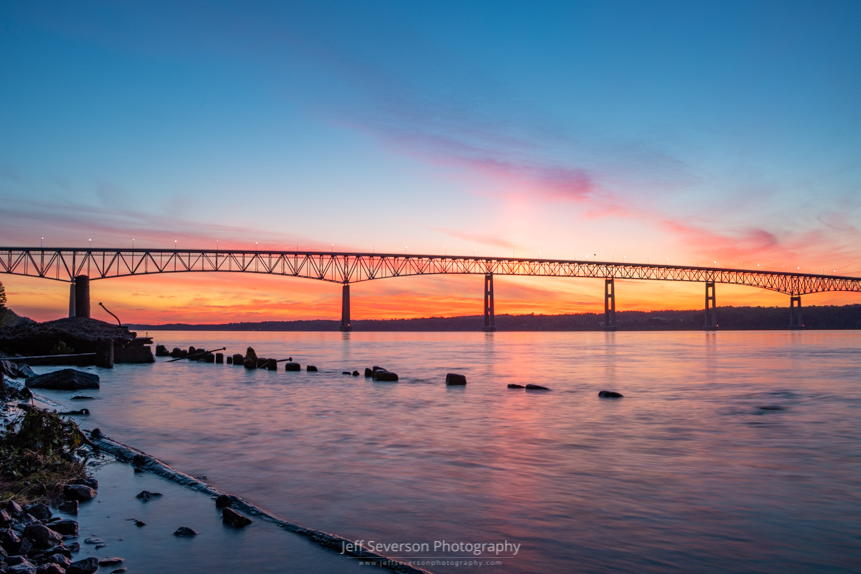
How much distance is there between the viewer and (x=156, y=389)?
2361 cm

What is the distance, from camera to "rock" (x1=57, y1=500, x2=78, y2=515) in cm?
634

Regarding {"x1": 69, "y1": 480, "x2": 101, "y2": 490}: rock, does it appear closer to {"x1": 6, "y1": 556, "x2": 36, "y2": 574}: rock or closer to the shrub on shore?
the shrub on shore

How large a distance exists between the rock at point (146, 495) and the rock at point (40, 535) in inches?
74.6

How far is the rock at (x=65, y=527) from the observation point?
5.56 m

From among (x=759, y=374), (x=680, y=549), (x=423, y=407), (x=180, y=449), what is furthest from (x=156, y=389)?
(x=759, y=374)

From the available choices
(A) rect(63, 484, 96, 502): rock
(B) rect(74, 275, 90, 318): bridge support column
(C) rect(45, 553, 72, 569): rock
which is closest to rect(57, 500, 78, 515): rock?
(A) rect(63, 484, 96, 502): rock

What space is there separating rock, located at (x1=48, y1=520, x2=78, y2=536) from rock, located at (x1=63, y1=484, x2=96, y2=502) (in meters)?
1.23

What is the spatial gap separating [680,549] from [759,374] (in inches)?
1233

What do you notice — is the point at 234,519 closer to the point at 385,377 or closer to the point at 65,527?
the point at 65,527

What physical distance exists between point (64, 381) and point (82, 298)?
57.3 m

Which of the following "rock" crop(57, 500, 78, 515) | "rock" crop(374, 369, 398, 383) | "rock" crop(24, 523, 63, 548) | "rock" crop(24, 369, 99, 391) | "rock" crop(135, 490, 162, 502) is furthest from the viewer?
"rock" crop(374, 369, 398, 383)

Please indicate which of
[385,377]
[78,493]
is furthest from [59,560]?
[385,377]

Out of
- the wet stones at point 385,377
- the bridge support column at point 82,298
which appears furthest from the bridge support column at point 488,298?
the wet stones at point 385,377

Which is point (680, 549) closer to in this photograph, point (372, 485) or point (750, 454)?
point (372, 485)
